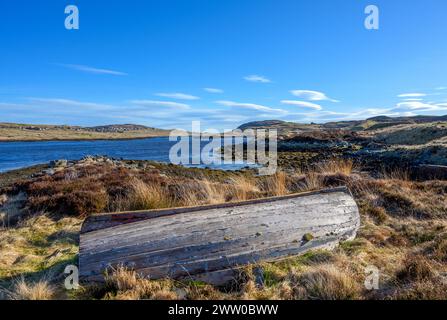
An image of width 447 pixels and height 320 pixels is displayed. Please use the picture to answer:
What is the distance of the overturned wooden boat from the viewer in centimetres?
475

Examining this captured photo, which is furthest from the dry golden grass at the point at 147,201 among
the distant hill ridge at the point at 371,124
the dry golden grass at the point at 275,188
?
the distant hill ridge at the point at 371,124

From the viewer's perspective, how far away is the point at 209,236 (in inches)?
201

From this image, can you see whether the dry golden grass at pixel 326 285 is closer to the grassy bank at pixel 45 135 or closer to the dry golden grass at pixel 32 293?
the dry golden grass at pixel 32 293

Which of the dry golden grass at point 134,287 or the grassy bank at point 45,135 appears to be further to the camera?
the grassy bank at point 45,135

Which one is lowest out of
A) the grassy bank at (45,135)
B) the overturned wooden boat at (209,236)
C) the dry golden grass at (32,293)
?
the dry golden grass at (32,293)

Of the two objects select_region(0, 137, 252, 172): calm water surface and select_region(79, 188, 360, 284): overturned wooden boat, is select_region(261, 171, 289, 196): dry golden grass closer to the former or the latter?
select_region(79, 188, 360, 284): overturned wooden boat

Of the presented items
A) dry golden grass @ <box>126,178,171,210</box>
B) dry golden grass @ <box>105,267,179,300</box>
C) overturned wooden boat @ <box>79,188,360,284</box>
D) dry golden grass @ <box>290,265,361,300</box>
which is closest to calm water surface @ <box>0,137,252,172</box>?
dry golden grass @ <box>126,178,171,210</box>

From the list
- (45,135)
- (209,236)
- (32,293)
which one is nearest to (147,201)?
(209,236)

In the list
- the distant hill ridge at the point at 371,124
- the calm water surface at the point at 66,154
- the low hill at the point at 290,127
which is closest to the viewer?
the calm water surface at the point at 66,154

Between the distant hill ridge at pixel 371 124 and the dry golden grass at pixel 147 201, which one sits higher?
the distant hill ridge at pixel 371 124

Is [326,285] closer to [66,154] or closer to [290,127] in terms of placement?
[66,154]

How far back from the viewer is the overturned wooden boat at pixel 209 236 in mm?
4754
